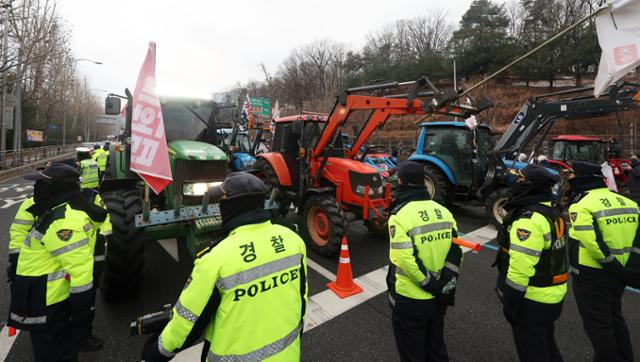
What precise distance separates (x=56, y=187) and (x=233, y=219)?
1.77 m

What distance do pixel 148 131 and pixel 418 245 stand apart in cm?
295

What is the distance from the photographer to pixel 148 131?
328 centimetres

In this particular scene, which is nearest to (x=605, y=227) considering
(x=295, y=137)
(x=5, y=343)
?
(x=295, y=137)

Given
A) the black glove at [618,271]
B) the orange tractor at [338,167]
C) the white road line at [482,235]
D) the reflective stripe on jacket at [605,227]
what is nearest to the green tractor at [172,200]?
the orange tractor at [338,167]

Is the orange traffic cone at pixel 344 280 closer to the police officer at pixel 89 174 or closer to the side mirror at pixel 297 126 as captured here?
the side mirror at pixel 297 126

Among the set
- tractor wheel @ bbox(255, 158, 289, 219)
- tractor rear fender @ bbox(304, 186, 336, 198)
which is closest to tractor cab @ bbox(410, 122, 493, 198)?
tractor rear fender @ bbox(304, 186, 336, 198)

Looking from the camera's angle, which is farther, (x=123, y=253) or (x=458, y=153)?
(x=458, y=153)

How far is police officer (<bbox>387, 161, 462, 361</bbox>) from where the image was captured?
2.27 meters

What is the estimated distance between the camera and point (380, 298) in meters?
4.01

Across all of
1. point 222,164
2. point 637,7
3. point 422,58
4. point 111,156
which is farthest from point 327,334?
point 422,58

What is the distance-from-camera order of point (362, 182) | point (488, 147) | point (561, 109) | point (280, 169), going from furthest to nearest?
point (488, 147) → point (561, 109) → point (280, 169) → point (362, 182)

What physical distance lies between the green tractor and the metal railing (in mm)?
18313

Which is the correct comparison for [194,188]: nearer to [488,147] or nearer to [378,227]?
[378,227]

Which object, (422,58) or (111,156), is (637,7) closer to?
(111,156)
